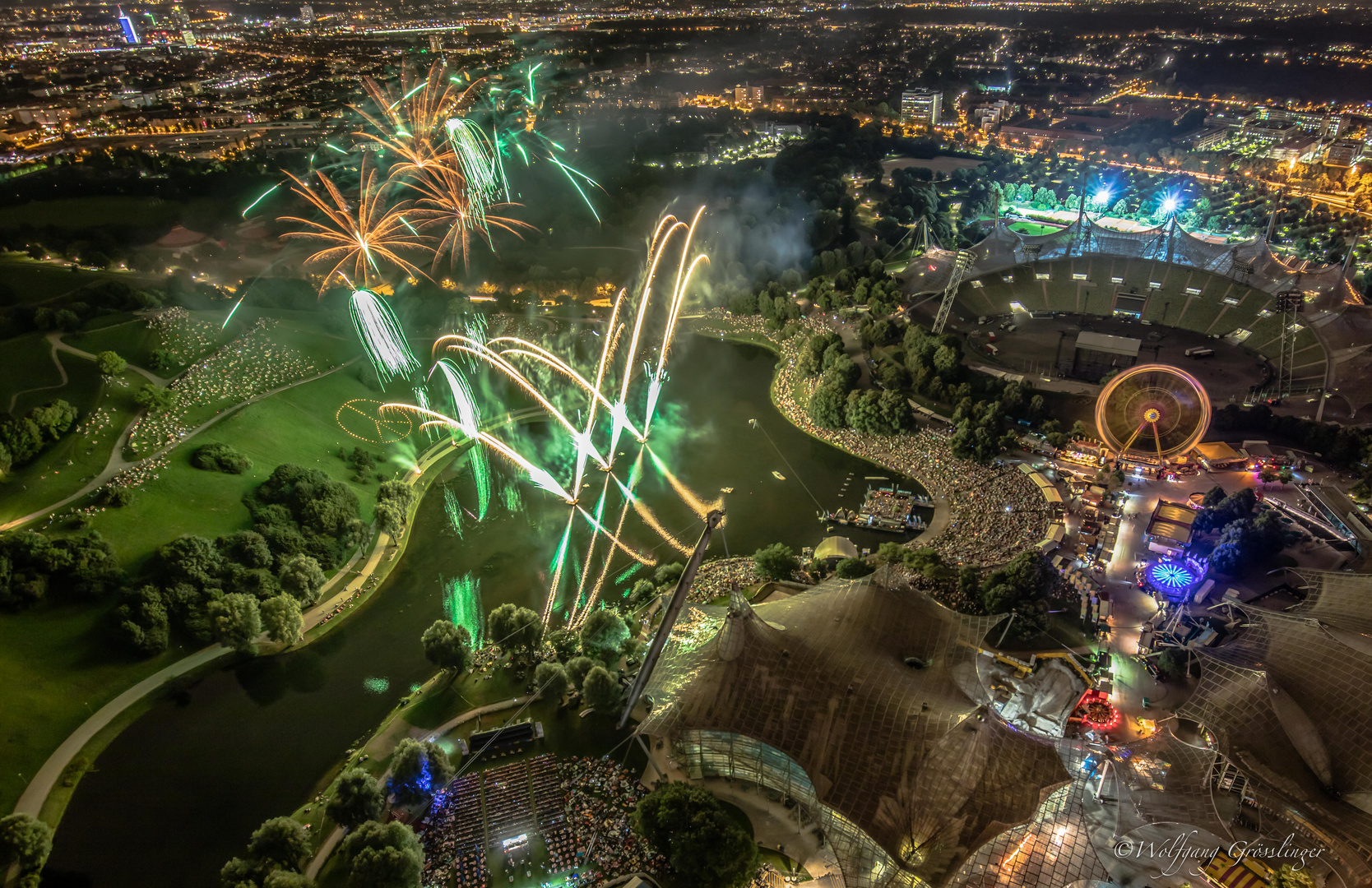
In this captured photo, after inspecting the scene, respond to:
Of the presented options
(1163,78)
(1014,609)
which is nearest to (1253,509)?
(1014,609)

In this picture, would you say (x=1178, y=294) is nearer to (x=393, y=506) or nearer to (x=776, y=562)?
(x=776, y=562)

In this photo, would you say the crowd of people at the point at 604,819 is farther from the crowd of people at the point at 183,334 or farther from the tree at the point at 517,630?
the crowd of people at the point at 183,334

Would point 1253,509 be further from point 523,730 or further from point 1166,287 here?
point 523,730

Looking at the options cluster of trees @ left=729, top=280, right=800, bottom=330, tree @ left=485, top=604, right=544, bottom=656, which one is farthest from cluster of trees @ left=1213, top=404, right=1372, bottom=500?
tree @ left=485, top=604, right=544, bottom=656

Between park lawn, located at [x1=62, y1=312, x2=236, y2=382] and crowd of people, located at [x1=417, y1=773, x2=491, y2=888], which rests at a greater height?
park lawn, located at [x1=62, y1=312, x2=236, y2=382]

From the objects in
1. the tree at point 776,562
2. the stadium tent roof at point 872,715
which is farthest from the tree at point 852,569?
the stadium tent roof at point 872,715

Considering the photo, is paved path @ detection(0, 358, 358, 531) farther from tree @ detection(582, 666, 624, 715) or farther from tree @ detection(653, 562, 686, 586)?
tree @ detection(653, 562, 686, 586)
